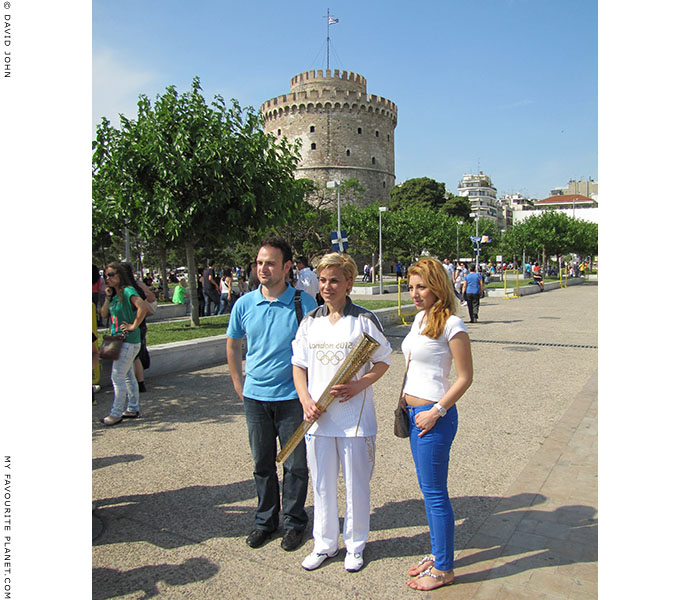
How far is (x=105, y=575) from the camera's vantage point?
314 centimetres

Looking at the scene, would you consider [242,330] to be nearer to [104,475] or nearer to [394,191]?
[104,475]

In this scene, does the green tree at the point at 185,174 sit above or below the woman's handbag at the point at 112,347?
above

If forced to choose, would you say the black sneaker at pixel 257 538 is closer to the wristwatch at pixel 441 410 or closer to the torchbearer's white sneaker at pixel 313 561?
the torchbearer's white sneaker at pixel 313 561

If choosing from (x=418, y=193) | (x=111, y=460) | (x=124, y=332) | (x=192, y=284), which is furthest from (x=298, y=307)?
(x=418, y=193)

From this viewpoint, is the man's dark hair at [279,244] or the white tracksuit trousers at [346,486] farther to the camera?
the man's dark hair at [279,244]

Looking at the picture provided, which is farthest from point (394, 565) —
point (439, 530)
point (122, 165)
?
point (122, 165)

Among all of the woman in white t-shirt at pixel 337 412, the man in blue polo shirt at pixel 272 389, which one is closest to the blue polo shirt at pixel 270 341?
the man in blue polo shirt at pixel 272 389

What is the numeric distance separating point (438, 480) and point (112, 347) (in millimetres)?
4391

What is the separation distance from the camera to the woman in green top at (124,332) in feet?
20.2

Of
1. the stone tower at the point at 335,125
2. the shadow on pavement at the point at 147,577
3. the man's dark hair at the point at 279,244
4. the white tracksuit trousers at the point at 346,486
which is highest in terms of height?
the stone tower at the point at 335,125

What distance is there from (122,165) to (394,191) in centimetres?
7373

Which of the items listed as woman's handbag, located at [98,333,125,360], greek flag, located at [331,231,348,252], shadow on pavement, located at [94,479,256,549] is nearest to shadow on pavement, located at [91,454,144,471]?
shadow on pavement, located at [94,479,256,549]

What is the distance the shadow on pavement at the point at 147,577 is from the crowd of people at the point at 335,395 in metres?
0.36

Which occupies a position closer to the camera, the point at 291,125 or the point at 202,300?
the point at 202,300
